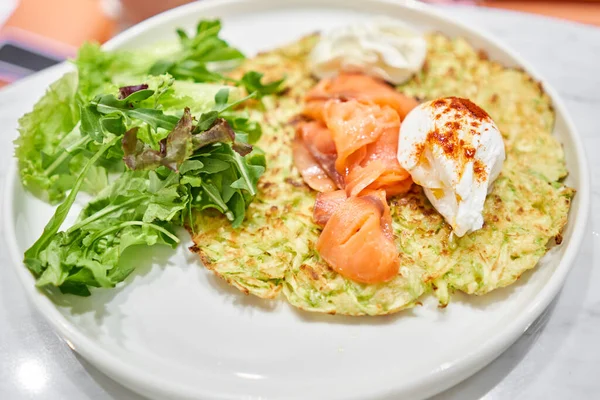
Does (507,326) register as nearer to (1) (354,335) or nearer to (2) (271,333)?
(1) (354,335)

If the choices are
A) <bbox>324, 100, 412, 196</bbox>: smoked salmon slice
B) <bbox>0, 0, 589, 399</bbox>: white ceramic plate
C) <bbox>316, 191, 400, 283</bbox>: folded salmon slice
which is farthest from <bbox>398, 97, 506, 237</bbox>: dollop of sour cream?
<bbox>0, 0, 589, 399</bbox>: white ceramic plate

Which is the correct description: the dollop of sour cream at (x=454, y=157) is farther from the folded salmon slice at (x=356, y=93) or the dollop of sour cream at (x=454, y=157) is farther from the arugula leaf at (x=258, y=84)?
the arugula leaf at (x=258, y=84)

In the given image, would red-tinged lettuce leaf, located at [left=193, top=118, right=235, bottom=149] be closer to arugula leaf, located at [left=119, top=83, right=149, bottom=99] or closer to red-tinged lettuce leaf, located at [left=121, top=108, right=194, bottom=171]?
red-tinged lettuce leaf, located at [left=121, top=108, right=194, bottom=171]

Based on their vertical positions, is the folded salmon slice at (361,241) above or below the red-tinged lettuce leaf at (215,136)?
below

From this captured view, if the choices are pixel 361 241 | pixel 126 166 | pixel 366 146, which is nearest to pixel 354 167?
pixel 366 146

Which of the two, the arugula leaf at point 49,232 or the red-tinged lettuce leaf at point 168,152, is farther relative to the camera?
the red-tinged lettuce leaf at point 168,152

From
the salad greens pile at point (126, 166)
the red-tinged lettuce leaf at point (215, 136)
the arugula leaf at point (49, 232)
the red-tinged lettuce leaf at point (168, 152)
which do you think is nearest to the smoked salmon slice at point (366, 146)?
the salad greens pile at point (126, 166)

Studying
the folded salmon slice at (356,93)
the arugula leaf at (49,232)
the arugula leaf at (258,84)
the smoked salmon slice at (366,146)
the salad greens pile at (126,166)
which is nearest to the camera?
the arugula leaf at (49,232)

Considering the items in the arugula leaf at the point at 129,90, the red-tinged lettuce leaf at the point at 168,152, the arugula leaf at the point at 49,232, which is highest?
the arugula leaf at the point at 129,90
